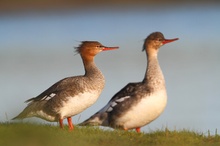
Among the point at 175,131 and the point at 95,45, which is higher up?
the point at 95,45

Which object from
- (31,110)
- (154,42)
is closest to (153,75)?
(154,42)

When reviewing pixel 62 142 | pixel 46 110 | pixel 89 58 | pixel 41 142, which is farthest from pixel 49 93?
pixel 41 142

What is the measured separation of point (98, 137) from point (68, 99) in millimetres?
1514

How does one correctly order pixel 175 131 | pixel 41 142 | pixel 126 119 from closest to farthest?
1. pixel 41 142
2. pixel 175 131
3. pixel 126 119

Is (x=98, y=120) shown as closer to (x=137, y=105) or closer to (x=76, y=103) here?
(x=76, y=103)

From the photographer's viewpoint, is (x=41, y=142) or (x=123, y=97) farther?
(x=123, y=97)

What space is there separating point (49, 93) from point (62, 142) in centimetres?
267

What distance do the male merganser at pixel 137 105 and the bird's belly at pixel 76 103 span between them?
0.36 m

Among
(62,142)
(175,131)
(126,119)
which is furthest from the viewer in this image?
(126,119)

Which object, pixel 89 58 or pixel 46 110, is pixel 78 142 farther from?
pixel 89 58

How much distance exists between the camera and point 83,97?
9.66 metres

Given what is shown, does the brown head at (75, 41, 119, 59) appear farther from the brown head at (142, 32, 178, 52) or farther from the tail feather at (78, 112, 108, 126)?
the tail feather at (78, 112, 108, 126)

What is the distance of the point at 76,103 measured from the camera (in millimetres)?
9625

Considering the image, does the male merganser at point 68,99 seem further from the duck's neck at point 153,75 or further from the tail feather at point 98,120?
the duck's neck at point 153,75
